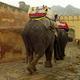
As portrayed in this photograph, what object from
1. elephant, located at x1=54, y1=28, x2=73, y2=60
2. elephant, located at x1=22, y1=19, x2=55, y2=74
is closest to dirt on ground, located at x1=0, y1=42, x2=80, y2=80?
elephant, located at x1=22, y1=19, x2=55, y2=74

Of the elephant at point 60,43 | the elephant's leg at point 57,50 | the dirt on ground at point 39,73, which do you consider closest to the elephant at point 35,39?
the dirt on ground at point 39,73

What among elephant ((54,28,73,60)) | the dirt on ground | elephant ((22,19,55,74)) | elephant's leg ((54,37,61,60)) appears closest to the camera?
the dirt on ground

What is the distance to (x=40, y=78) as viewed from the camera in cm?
645

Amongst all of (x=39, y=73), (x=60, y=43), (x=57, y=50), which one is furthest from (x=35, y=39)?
(x=60, y=43)

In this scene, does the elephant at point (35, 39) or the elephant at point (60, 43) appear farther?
the elephant at point (60, 43)

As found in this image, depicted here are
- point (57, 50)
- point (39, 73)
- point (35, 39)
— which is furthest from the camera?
point (57, 50)

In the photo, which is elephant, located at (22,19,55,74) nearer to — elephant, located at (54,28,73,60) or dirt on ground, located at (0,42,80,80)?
dirt on ground, located at (0,42,80,80)

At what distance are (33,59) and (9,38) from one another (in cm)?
255

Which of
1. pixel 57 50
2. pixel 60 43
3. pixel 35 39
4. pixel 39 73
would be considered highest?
pixel 35 39

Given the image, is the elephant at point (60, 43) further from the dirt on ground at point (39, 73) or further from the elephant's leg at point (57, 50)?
the dirt on ground at point (39, 73)

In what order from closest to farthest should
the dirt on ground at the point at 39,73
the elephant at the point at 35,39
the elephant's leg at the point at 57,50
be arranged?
the dirt on ground at the point at 39,73
the elephant at the point at 35,39
the elephant's leg at the point at 57,50

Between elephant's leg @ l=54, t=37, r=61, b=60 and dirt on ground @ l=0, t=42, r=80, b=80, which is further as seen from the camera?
elephant's leg @ l=54, t=37, r=61, b=60

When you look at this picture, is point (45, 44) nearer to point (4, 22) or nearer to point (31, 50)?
point (31, 50)

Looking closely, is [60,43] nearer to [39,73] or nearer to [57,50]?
[57,50]
